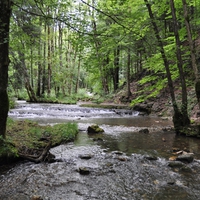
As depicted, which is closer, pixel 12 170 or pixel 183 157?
pixel 12 170

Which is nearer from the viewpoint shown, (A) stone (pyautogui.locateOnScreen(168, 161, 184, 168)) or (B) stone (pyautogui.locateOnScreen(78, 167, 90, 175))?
(B) stone (pyautogui.locateOnScreen(78, 167, 90, 175))

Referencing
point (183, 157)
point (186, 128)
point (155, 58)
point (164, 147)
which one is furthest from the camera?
point (155, 58)

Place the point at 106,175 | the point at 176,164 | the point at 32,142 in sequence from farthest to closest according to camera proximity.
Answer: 1. the point at 32,142
2. the point at 176,164
3. the point at 106,175

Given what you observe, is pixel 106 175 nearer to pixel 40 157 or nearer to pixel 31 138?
pixel 40 157

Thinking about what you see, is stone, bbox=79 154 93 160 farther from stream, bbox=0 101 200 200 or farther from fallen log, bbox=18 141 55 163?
fallen log, bbox=18 141 55 163

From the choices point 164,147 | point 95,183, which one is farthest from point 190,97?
point 95,183

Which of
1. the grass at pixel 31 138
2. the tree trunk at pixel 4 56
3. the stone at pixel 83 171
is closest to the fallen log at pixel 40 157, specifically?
the grass at pixel 31 138

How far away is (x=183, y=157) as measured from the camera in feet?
16.4

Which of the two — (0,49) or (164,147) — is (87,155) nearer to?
(164,147)

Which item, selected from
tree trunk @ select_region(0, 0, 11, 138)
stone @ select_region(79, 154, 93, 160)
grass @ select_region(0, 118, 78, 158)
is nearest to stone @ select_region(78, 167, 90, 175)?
stone @ select_region(79, 154, 93, 160)

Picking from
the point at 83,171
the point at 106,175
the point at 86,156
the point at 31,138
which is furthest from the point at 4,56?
the point at 106,175

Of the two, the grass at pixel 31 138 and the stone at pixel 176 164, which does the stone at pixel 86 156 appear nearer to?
the grass at pixel 31 138

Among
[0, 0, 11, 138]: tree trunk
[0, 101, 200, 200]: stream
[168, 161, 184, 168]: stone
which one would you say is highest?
[0, 0, 11, 138]: tree trunk

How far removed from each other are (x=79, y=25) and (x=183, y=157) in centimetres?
425
